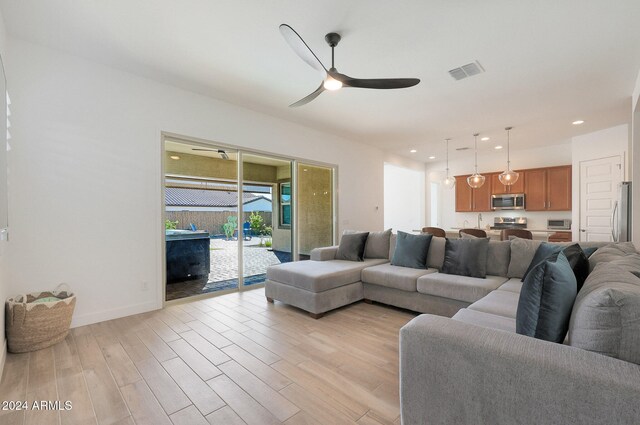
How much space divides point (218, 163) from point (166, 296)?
79.5 inches

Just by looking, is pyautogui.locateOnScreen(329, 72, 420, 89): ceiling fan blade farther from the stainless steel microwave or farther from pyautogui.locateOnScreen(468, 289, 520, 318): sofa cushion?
the stainless steel microwave

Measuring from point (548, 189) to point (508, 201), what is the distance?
0.83 m

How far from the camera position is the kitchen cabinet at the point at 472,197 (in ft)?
25.2

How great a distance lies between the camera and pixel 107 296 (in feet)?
10.5

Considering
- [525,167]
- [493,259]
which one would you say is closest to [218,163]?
[493,259]

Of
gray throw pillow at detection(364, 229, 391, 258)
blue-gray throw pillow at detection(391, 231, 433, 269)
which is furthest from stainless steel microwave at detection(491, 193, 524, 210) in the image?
blue-gray throw pillow at detection(391, 231, 433, 269)

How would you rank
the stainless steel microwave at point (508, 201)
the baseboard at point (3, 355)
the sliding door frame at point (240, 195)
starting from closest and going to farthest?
1. the baseboard at point (3, 355)
2. the sliding door frame at point (240, 195)
3. the stainless steel microwave at point (508, 201)

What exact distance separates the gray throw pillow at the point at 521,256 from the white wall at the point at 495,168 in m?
5.08

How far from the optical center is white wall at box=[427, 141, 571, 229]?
6.88 meters

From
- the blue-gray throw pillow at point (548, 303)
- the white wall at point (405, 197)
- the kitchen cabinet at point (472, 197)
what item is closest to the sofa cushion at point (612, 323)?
the blue-gray throw pillow at point (548, 303)

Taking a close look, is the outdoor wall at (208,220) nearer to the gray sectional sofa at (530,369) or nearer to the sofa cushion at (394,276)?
the sofa cushion at (394,276)

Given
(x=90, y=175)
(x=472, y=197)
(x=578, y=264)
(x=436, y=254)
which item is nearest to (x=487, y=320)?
(x=578, y=264)

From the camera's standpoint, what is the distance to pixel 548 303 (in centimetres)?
132

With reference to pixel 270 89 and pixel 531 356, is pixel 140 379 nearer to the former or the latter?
pixel 531 356
